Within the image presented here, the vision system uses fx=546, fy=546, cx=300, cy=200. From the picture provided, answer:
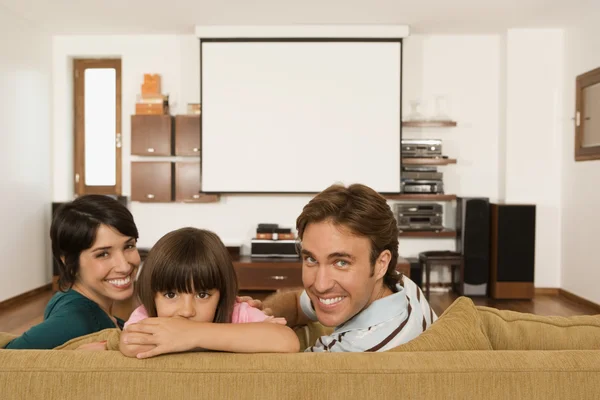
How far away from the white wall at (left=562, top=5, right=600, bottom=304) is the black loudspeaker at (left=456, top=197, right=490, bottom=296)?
824mm

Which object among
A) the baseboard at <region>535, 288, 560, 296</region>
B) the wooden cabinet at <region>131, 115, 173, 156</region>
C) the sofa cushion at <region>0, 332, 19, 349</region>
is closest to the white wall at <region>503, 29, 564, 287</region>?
the baseboard at <region>535, 288, 560, 296</region>

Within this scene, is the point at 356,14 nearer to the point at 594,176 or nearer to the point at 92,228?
the point at 594,176

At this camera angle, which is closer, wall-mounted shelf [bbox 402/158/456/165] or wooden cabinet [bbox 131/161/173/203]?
wall-mounted shelf [bbox 402/158/456/165]

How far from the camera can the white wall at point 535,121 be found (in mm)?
5668

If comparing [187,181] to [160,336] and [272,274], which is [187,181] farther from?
[160,336]

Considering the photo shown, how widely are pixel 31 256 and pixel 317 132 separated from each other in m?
3.17

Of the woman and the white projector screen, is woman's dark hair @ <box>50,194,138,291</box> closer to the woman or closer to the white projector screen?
the woman

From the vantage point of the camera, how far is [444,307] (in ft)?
16.3

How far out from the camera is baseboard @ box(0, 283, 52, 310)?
A: 5.00 metres

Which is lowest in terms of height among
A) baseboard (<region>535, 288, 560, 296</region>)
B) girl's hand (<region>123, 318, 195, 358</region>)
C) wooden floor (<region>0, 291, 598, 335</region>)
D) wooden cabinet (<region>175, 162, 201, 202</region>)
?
wooden floor (<region>0, 291, 598, 335</region>)

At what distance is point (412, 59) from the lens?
19.4ft

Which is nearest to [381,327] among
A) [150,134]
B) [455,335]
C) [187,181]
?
[455,335]

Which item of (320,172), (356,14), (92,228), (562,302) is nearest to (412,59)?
(356,14)

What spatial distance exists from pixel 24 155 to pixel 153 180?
1255mm
